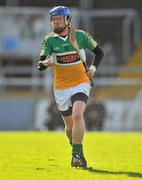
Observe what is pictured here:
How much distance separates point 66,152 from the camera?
14.6 m

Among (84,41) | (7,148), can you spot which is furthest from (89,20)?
(84,41)

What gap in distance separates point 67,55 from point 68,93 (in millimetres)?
533

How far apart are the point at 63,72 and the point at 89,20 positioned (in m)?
23.0

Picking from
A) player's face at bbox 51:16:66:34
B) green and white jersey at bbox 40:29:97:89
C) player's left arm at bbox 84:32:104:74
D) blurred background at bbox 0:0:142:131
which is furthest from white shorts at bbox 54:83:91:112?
blurred background at bbox 0:0:142:131

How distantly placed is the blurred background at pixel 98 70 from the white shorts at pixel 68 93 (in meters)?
13.0

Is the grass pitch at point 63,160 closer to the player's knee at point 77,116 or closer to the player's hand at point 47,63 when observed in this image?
the player's knee at point 77,116

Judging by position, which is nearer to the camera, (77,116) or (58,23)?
(77,116)

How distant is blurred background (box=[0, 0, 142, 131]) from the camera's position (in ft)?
90.3

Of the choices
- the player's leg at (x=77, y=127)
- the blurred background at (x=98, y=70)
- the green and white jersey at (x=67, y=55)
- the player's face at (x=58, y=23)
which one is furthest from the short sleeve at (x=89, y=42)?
the blurred background at (x=98, y=70)

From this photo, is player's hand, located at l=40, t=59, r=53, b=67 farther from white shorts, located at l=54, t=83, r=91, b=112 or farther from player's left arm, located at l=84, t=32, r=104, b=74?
player's left arm, located at l=84, t=32, r=104, b=74

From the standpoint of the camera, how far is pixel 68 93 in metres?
11.2

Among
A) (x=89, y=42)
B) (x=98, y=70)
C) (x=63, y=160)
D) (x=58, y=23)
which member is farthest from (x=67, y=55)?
(x=98, y=70)

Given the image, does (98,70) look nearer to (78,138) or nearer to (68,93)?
(68,93)

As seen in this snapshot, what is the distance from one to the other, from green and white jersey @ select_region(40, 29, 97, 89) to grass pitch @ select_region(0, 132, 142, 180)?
4.02ft
